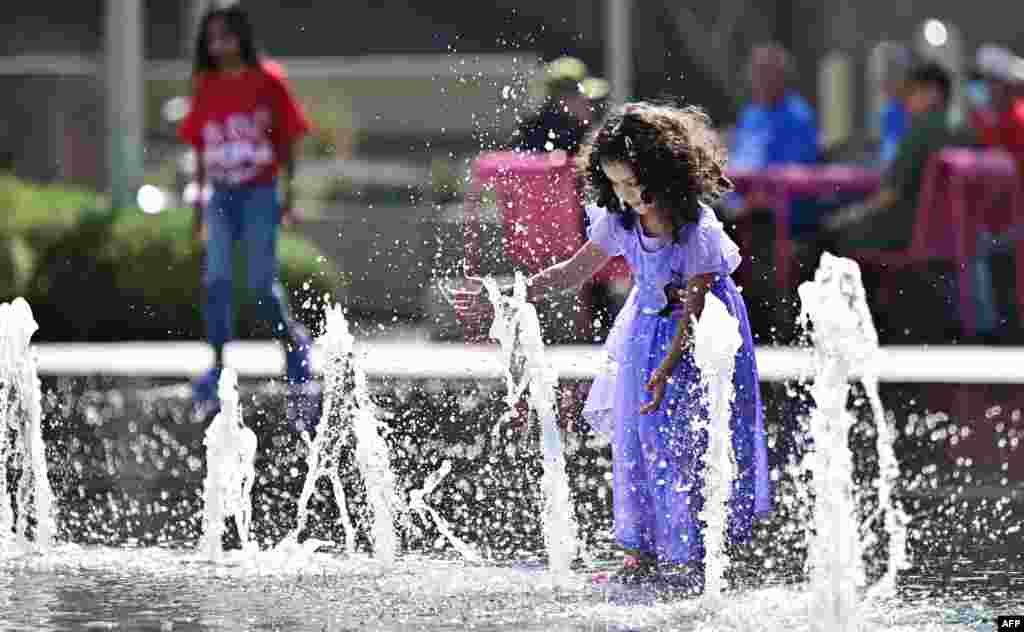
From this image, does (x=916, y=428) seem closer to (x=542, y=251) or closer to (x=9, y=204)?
(x=542, y=251)

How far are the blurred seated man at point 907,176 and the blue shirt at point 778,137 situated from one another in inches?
40.4

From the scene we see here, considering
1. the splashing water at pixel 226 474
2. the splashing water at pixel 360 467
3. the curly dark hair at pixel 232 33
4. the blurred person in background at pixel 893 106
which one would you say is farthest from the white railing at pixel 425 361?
the splashing water at pixel 226 474

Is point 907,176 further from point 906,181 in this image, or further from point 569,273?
point 569,273

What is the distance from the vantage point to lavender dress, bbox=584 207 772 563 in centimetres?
588

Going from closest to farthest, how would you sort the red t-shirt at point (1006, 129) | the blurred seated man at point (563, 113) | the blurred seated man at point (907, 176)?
the blurred seated man at point (563, 113) → the blurred seated man at point (907, 176) → the red t-shirt at point (1006, 129)

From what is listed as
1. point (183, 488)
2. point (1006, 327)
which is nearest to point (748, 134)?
point (1006, 327)

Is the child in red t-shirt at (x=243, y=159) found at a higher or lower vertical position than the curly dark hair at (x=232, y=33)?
lower

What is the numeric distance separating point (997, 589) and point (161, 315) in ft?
27.7

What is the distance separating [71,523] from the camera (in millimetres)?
7000

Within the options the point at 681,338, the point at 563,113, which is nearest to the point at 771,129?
the point at 563,113

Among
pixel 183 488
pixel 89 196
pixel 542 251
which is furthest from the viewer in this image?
pixel 89 196

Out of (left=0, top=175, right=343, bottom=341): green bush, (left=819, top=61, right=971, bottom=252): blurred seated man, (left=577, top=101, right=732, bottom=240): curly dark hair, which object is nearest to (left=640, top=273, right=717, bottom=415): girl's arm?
(left=577, top=101, right=732, bottom=240): curly dark hair

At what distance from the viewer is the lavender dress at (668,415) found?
5875mm

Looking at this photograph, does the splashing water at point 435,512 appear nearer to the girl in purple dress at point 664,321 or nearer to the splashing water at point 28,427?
the girl in purple dress at point 664,321
